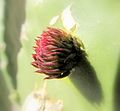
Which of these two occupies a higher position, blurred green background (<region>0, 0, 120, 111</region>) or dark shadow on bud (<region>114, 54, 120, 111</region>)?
blurred green background (<region>0, 0, 120, 111</region>)

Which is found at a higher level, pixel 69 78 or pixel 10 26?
pixel 10 26

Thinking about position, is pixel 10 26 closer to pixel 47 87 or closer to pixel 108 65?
pixel 47 87

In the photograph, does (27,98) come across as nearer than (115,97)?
No

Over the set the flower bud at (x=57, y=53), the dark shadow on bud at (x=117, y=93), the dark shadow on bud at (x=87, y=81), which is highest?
the flower bud at (x=57, y=53)

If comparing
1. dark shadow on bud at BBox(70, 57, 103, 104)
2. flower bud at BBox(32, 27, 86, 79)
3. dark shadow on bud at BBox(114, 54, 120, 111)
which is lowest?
dark shadow on bud at BBox(114, 54, 120, 111)

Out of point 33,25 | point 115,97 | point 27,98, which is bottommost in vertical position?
point 115,97

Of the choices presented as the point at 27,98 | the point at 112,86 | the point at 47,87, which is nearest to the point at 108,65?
the point at 112,86

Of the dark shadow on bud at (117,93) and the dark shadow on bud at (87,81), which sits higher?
the dark shadow on bud at (87,81)
